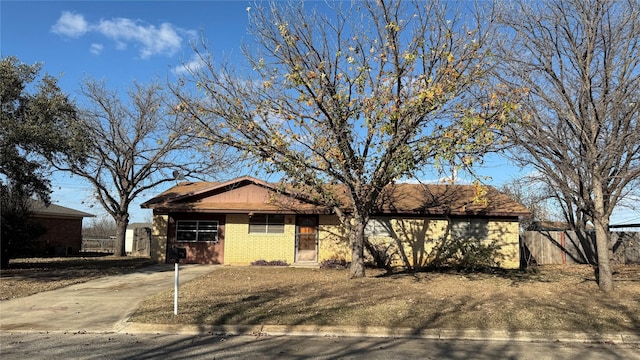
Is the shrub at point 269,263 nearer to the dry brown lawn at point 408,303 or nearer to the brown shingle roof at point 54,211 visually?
the dry brown lawn at point 408,303

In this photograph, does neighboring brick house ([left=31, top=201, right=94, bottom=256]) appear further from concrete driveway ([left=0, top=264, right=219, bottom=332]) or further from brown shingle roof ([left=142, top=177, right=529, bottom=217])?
concrete driveway ([left=0, top=264, right=219, bottom=332])

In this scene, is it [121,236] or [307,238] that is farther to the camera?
[121,236]

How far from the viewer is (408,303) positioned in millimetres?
10539

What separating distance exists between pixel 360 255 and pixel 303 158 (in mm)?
3583

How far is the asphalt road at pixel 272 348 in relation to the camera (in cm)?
702

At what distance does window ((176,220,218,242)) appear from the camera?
2138 cm

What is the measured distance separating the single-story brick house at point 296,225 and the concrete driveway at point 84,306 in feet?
17.9

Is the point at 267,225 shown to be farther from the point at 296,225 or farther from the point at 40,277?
the point at 40,277

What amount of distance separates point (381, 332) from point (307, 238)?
12.7 m

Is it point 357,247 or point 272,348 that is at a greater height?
point 357,247

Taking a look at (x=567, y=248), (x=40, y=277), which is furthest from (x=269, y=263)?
(x=567, y=248)

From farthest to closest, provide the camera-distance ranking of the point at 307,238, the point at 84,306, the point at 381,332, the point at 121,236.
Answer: the point at 121,236, the point at 307,238, the point at 84,306, the point at 381,332

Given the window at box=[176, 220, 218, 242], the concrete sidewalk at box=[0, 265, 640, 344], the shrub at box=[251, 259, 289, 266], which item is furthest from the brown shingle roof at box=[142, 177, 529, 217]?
the concrete sidewalk at box=[0, 265, 640, 344]

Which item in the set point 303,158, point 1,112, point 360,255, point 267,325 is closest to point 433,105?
point 303,158
